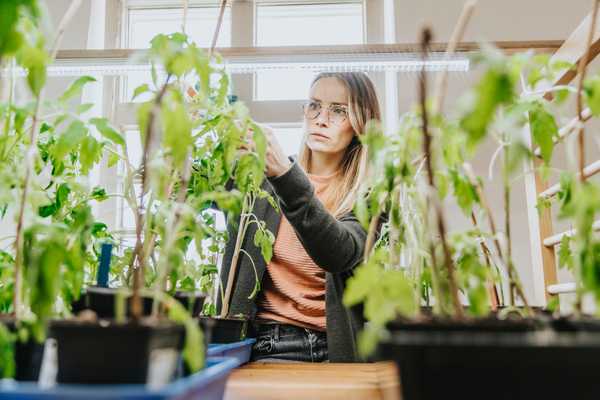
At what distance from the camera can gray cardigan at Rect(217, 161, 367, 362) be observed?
122 centimetres

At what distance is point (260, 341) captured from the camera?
5.03 ft

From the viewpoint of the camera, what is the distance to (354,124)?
5.67 ft

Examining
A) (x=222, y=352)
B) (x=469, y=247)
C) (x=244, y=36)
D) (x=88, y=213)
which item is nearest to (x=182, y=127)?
(x=88, y=213)

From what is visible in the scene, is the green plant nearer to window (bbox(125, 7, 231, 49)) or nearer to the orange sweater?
the orange sweater

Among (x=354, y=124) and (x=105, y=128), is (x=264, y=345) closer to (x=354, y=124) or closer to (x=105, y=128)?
(x=354, y=124)

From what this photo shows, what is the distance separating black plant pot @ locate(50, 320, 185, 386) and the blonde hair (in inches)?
47.1

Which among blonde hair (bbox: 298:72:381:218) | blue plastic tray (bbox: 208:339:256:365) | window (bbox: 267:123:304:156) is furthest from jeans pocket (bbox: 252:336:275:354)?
window (bbox: 267:123:304:156)

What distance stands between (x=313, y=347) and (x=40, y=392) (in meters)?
1.15

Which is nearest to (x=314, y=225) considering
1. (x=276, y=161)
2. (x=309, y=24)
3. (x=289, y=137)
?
(x=276, y=161)

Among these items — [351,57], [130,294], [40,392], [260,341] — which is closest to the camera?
[40,392]

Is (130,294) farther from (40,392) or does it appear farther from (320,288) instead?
(320,288)

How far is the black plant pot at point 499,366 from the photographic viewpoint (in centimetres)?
43

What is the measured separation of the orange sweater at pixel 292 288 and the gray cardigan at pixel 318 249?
0.17ft

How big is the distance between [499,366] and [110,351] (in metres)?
0.36
